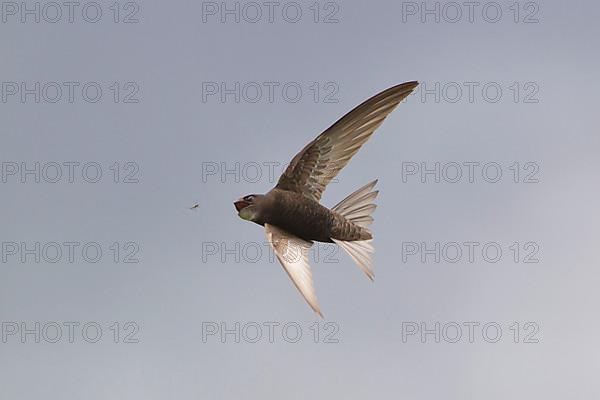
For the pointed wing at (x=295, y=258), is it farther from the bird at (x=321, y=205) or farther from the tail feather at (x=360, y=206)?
the tail feather at (x=360, y=206)

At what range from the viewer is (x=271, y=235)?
3.02m

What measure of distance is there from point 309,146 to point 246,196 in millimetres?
422

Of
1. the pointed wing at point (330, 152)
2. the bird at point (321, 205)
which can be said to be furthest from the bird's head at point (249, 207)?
the pointed wing at point (330, 152)

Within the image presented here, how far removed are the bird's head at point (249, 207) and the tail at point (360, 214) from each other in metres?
0.36

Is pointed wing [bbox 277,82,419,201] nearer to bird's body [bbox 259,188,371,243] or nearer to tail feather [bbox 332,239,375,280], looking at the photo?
bird's body [bbox 259,188,371,243]

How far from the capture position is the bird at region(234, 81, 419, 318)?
306 cm

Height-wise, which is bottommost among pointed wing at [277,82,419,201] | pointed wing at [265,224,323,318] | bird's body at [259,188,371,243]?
pointed wing at [265,224,323,318]

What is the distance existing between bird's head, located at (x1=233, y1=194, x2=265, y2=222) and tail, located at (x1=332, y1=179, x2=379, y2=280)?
1.17 feet

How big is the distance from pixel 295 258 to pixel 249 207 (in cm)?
29

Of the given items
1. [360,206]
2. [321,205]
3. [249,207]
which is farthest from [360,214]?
[249,207]

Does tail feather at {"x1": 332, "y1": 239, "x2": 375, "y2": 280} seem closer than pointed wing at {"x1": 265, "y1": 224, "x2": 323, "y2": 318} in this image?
No

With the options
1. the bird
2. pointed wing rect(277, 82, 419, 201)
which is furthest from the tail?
pointed wing rect(277, 82, 419, 201)

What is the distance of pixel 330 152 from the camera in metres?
3.37

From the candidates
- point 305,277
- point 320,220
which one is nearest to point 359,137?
point 320,220
